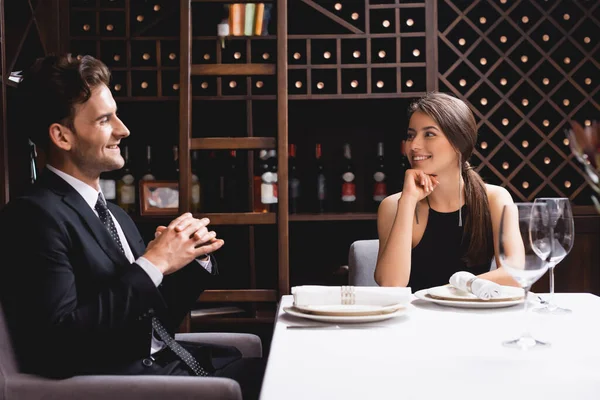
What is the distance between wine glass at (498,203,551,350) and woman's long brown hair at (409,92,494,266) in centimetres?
107

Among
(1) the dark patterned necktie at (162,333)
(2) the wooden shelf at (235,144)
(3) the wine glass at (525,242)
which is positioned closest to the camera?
(3) the wine glass at (525,242)

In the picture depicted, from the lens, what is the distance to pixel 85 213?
1.36 metres

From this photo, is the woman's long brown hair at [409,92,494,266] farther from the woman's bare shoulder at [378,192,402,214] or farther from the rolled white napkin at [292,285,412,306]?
the rolled white napkin at [292,285,412,306]

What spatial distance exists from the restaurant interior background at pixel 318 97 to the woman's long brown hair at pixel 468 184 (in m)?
1.04

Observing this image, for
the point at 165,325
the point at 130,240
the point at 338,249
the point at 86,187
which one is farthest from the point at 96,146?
the point at 338,249

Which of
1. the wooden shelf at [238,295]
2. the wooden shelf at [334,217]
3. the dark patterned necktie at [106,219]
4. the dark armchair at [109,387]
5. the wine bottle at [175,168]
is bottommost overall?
the wooden shelf at [238,295]

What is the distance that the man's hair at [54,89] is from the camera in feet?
4.70

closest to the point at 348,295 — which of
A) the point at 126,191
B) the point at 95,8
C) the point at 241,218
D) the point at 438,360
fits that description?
the point at 438,360

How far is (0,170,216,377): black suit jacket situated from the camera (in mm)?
1194

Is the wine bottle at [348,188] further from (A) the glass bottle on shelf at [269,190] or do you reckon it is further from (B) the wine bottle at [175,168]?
(B) the wine bottle at [175,168]

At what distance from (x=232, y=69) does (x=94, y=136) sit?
1.64 meters

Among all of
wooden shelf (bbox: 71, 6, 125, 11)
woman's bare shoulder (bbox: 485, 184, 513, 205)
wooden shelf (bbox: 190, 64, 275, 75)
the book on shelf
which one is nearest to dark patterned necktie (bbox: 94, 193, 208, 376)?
woman's bare shoulder (bbox: 485, 184, 513, 205)

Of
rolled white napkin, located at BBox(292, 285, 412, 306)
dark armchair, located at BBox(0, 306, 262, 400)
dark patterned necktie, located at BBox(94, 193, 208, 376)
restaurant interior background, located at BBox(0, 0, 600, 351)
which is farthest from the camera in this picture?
restaurant interior background, located at BBox(0, 0, 600, 351)

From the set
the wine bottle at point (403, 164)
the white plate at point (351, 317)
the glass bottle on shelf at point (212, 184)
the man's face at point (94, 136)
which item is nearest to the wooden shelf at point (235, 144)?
the glass bottle on shelf at point (212, 184)
